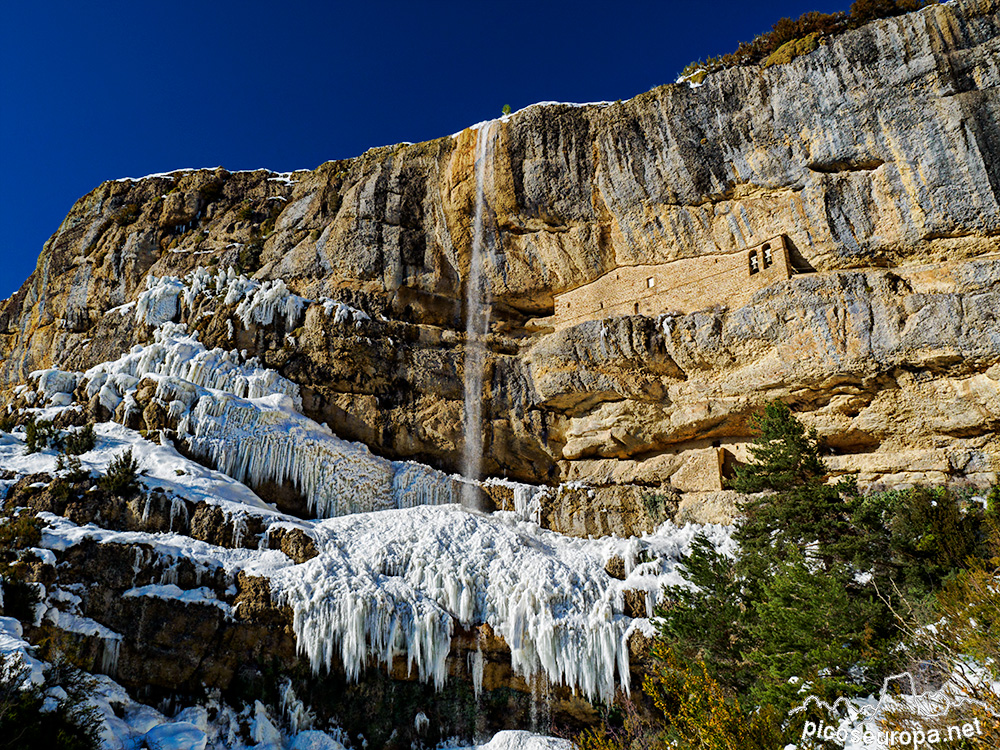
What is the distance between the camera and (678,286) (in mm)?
20844

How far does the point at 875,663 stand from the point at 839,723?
2.11 meters

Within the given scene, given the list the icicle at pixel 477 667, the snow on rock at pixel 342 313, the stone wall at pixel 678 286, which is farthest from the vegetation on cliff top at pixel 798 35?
the icicle at pixel 477 667

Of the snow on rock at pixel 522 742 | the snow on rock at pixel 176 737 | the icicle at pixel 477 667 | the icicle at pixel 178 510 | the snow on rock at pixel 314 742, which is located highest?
the icicle at pixel 178 510

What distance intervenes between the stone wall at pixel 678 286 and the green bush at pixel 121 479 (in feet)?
44.1

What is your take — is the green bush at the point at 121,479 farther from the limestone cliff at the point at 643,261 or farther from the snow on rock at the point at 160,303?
the snow on rock at the point at 160,303

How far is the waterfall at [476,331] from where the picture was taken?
22.0 meters

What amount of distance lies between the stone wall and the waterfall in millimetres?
2646

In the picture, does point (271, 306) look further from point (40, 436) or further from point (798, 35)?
point (798, 35)

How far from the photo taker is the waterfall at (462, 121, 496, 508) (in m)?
22.0

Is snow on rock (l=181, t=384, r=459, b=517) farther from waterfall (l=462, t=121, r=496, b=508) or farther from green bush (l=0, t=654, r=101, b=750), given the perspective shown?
green bush (l=0, t=654, r=101, b=750)

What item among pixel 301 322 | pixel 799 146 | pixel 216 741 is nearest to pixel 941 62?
pixel 799 146

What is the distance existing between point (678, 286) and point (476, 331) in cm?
701

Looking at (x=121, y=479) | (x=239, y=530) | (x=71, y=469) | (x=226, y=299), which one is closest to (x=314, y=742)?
(x=239, y=530)

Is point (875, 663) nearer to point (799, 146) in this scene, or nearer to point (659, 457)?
point (659, 457)
